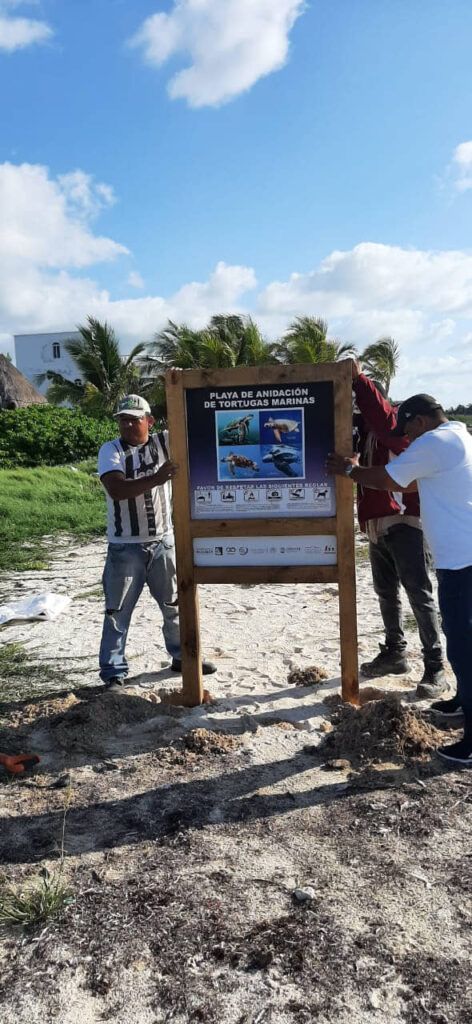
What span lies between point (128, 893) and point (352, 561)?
2297mm

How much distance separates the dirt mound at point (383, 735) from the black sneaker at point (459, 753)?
0.37 ft

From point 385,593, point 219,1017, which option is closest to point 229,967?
point 219,1017

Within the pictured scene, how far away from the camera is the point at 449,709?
4449 millimetres

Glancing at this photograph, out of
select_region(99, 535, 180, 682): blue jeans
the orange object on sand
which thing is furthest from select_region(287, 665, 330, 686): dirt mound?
the orange object on sand

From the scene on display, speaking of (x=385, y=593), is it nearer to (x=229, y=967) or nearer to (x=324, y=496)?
(x=324, y=496)

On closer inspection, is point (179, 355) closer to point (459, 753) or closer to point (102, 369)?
point (102, 369)

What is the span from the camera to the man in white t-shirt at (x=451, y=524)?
3.78 meters

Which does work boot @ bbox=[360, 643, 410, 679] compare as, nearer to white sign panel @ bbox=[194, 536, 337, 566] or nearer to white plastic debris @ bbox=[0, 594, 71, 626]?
white sign panel @ bbox=[194, 536, 337, 566]

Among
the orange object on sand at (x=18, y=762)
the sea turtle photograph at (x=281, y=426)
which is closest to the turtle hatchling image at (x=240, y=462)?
the sea turtle photograph at (x=281, y=426)

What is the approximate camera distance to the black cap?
4.04 meters

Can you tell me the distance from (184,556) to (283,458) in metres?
0.88

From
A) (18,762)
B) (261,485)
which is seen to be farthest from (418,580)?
(18,762)

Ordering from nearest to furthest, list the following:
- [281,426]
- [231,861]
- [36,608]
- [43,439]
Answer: [231,861], [281,426], [36,608], [43,439]

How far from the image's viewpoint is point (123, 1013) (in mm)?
2309
